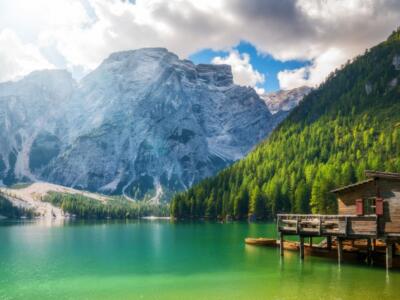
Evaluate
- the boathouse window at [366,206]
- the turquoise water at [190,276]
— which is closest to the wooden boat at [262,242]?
the turquoise water at [190,276]

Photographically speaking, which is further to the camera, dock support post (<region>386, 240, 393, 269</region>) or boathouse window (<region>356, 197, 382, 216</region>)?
boathouse window (<region>356, 197, 382, 216</region>)

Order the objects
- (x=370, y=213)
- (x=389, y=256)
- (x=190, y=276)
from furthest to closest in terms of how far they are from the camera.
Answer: (x=370, y=213) < (x=190, y=276) < (x=389, y=256)

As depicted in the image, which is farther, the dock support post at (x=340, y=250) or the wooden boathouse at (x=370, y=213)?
the dock support post at (x=340, y=250)

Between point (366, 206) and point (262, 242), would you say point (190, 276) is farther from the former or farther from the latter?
point (262, 242)

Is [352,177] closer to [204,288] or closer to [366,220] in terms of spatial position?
[366,220]

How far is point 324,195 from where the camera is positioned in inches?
5517

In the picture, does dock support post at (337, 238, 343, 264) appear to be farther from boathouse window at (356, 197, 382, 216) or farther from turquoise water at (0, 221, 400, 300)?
boathouse window at (356, 197, 382, 216)

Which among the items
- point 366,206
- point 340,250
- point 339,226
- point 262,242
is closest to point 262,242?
point 262,242

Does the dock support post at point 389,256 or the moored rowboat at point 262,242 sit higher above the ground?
the dock support post at point 389,256

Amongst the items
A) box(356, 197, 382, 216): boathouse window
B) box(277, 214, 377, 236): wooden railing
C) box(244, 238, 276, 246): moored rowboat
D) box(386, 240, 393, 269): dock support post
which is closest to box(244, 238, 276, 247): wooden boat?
box(244, 238, 276, 246): moored rowboat

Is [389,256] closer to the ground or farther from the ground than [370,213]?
closer to the ground

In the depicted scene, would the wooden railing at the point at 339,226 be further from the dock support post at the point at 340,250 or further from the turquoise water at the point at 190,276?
the turquoise water at the point at 190,276

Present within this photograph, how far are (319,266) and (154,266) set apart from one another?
20723 mm

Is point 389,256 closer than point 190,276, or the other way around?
point 389,256
